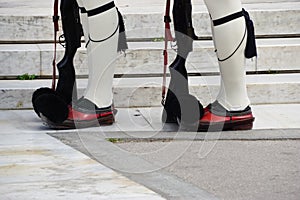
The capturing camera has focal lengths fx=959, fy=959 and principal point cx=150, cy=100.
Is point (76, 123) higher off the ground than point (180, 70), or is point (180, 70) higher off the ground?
point (180, 70)

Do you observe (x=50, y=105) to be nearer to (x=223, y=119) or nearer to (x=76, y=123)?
(x=76, y=123)

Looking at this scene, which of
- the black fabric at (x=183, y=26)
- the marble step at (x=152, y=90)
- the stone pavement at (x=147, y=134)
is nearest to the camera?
the stone pavement at (x=147, y=134)

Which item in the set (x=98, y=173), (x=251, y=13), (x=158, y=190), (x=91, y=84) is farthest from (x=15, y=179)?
(x=251, y=13)

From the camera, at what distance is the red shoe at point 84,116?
6145 millimetres

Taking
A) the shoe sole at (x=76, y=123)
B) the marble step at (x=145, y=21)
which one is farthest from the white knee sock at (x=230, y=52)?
the marble step at (x=145, y=21)

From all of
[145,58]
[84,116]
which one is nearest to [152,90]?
[145,58]

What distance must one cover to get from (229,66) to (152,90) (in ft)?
3.40

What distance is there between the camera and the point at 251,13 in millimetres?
7703

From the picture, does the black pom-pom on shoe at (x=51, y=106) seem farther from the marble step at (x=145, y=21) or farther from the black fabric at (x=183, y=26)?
the marble step at (x=145, y=21)

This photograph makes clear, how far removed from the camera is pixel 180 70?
6.30 m

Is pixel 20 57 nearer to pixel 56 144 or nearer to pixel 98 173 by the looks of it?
pixel 56 144

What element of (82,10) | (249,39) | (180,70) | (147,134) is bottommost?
(147,134)

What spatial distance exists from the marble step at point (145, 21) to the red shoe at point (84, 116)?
1.47 meters

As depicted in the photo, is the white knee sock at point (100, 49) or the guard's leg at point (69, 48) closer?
the white knee sock at point (100, 49)
